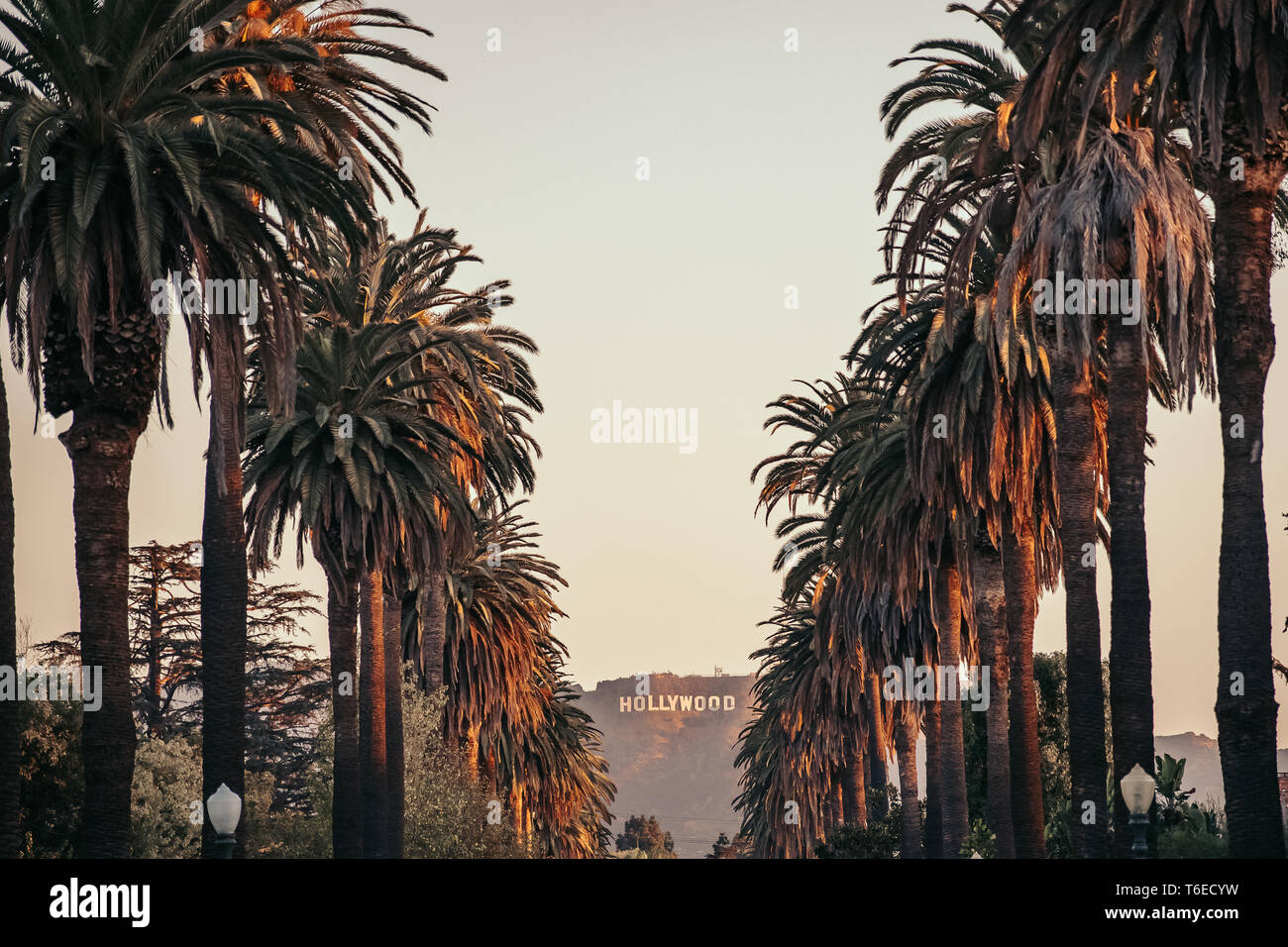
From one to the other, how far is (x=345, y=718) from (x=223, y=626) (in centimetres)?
972

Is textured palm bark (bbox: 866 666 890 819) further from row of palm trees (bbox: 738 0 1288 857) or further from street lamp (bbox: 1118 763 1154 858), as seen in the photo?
street lamp (bbox: 1118 763 1154 858)

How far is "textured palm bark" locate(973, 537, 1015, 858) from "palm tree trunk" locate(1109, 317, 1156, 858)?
13283 mm

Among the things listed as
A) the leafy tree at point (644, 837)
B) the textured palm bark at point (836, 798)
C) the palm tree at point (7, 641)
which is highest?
the palm tree at point (7, 641)

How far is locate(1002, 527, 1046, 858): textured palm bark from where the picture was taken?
34375 millimetres

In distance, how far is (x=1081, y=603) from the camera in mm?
28000

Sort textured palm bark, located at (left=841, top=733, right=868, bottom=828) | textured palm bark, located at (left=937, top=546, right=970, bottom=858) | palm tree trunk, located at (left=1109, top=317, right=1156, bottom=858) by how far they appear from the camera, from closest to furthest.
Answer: palm tree trunk, located at (left=1109, top=317, right=1156, bottom=858) → textured palm bark, located at (left=937, top=546, right=970, bottom=858) → textured palm bark, located at (left=841, top=733, right=868, bottom=828)

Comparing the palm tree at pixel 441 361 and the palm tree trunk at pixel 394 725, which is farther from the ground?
the palm tree at pixel 441 361

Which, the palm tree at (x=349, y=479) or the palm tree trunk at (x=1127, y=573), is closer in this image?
the palm tree trunk at (x=1127, y=573)

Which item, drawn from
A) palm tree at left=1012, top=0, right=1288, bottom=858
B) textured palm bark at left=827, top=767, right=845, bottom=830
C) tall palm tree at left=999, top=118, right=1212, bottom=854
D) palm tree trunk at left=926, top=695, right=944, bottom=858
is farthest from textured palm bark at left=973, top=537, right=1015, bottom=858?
textured palm bark at left=827, top=767, right=845, bottom=830

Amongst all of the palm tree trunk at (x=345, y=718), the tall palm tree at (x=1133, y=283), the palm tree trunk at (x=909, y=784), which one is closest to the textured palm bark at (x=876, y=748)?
the palm tree trunk at (x=909, y=784)

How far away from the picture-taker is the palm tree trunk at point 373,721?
3788 cm

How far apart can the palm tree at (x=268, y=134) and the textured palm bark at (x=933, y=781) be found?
956 inches

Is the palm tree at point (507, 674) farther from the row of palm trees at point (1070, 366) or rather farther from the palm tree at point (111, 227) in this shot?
the palm tree at point (111, 227)

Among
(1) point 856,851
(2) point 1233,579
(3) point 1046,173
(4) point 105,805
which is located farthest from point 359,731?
(2) point 1233,579
